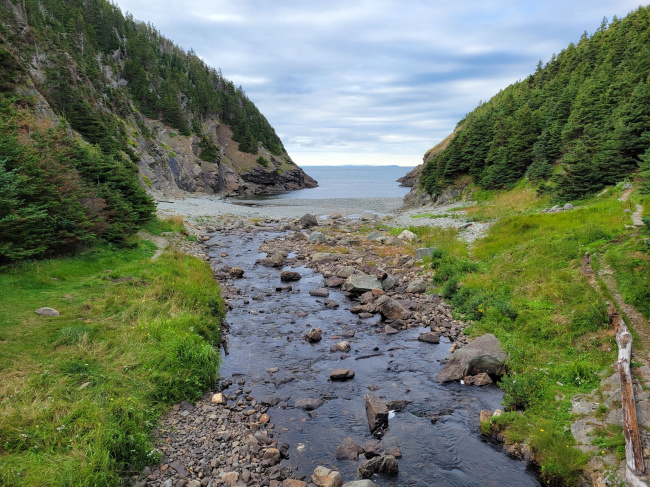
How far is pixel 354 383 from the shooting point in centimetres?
1314

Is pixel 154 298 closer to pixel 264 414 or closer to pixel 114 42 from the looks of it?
pixel 264 414

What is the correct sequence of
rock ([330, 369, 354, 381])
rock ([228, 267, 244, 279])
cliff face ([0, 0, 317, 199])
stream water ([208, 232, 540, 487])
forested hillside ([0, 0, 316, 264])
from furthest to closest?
1. cliff face ([0, 0, 317, 199])
2. rock ([228, 267, 244, 279])
3. forested hillside ([0, 0, 316, 264])
4. rock ([330, 369, 354, 381])
5. stream water ([208, 232, 540, 487])

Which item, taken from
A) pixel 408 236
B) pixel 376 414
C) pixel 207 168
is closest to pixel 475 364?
pixel 376 414

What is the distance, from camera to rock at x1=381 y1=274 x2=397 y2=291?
2309 cm

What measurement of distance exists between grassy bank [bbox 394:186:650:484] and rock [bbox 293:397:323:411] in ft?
18.1

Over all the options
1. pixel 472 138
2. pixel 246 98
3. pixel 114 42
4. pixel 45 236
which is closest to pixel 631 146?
pixel 472 138

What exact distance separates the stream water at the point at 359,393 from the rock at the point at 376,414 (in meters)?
0.24

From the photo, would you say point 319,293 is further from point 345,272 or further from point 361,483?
point 361,483

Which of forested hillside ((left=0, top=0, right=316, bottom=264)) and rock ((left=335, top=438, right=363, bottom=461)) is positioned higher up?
forested hillside ((left=0, top=0, right=316, bottom=264))

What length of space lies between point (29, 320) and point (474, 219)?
131ft

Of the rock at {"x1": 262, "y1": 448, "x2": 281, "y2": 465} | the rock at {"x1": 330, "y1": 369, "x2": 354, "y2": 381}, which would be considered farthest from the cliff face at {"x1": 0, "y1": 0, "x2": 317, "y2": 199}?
the rock at {"x1": 262, "y1": 448, "x2": 281, "y2": 465}

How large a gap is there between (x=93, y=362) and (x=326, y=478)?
820 cm

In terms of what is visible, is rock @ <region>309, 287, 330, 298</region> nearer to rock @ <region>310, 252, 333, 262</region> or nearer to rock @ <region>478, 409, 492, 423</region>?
rock @ <region>310, 252, 333, 262</region>

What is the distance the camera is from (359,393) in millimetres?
12469
